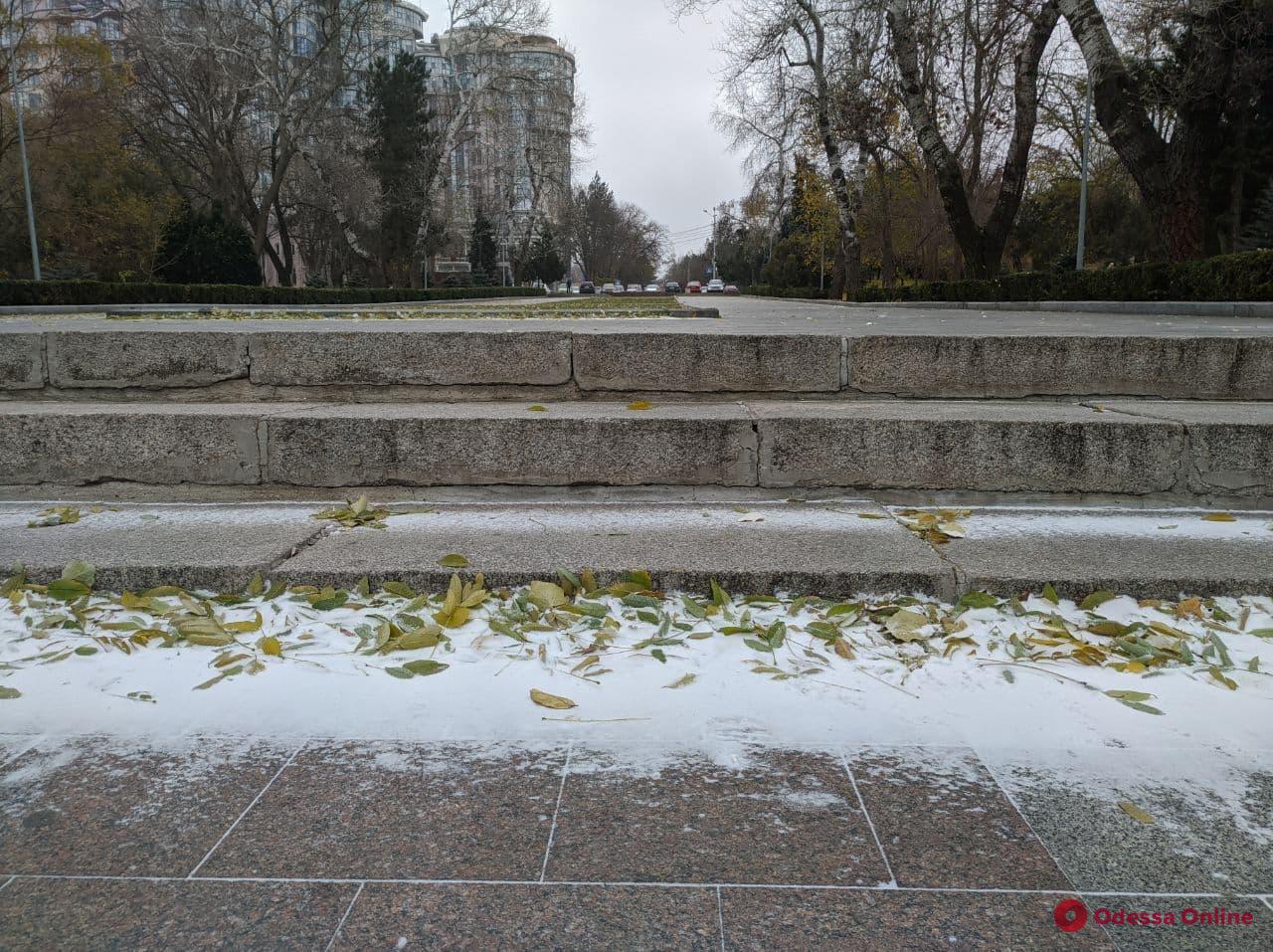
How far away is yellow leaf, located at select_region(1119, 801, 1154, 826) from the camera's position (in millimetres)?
1590

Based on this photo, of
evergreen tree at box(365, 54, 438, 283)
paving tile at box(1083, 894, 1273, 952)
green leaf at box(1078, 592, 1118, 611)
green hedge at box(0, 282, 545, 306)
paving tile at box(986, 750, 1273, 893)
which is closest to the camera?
paving tile at box(1083, 894, 1273, 952)

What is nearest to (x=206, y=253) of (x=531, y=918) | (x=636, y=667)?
(x=636, y=667)

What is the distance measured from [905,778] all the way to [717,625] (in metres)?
0.80

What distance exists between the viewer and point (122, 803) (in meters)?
1.67

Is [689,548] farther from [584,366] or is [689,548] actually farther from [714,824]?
[584,366]

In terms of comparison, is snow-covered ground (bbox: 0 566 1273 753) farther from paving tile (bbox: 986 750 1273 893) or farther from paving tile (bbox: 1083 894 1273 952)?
paving tile (bbox: 1083 894 1273 952)

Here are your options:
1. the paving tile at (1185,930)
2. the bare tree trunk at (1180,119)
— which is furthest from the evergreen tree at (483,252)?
the paving tile at (1185,930)

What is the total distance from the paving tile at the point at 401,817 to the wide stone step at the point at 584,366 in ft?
8.69

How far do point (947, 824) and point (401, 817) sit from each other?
1.01 metres

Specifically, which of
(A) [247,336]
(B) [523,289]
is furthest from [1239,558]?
(B) [523,289]

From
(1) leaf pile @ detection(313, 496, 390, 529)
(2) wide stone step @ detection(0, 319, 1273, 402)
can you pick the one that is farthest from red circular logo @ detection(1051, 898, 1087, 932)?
(2) wide stone step @ detection(0, 319, 1273, 402)

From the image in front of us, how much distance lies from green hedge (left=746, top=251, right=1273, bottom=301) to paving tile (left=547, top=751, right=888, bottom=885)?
11.1 m

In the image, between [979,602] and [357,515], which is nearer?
[979,602]

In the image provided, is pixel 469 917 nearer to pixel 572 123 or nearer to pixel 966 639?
pixel 966 639
